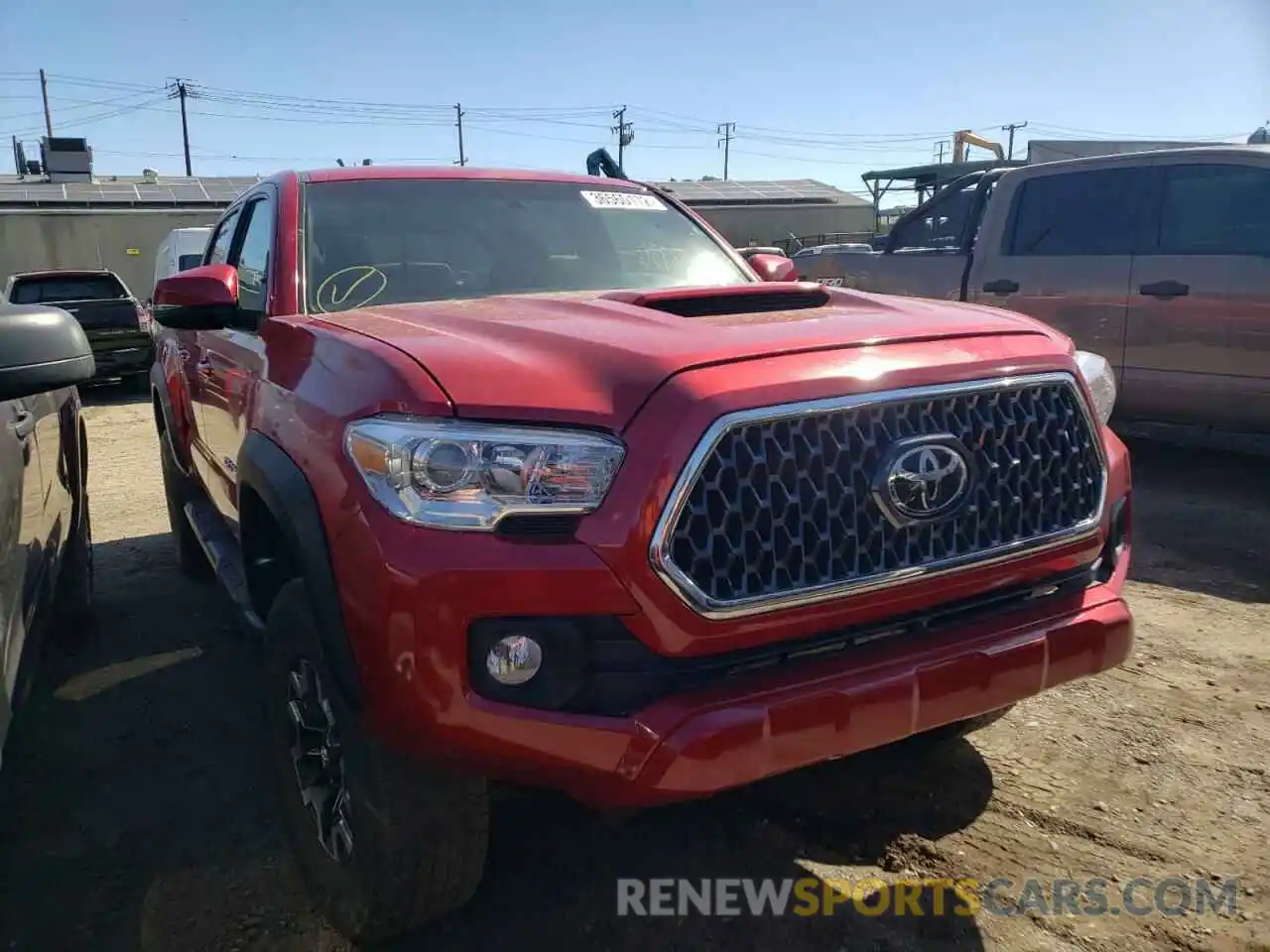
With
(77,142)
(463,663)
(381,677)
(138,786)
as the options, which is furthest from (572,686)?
(77,142)

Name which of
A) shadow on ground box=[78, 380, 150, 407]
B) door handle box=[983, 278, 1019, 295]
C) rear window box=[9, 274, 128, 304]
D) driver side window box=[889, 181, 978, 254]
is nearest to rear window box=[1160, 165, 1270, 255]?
door handle box=[983, 278, 1019, 295]

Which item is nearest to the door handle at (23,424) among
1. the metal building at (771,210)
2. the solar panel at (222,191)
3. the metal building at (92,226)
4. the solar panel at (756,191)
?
the metal building at (92,226)

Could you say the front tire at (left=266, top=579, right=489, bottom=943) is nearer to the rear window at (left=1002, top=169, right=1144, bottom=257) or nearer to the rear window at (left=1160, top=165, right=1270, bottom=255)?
the rear window at (left=1160, top=165, right=1270, bottom=255)

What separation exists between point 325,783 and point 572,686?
773mm

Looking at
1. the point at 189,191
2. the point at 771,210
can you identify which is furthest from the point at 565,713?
the point at 771,210

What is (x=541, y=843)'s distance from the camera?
262cm

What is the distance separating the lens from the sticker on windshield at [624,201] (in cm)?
362

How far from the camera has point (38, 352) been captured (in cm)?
193

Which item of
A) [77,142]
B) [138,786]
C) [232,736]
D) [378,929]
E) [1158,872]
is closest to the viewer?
[378,929]

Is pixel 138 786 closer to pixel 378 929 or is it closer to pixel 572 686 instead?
pixel 378 929

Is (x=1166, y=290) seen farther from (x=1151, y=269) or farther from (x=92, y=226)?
(x=92, y=226)

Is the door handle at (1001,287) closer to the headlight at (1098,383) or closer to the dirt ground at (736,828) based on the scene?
the dirt ground at (736,828)

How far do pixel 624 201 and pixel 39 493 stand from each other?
7.22ft

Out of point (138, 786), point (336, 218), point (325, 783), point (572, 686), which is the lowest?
point (138, 786)
